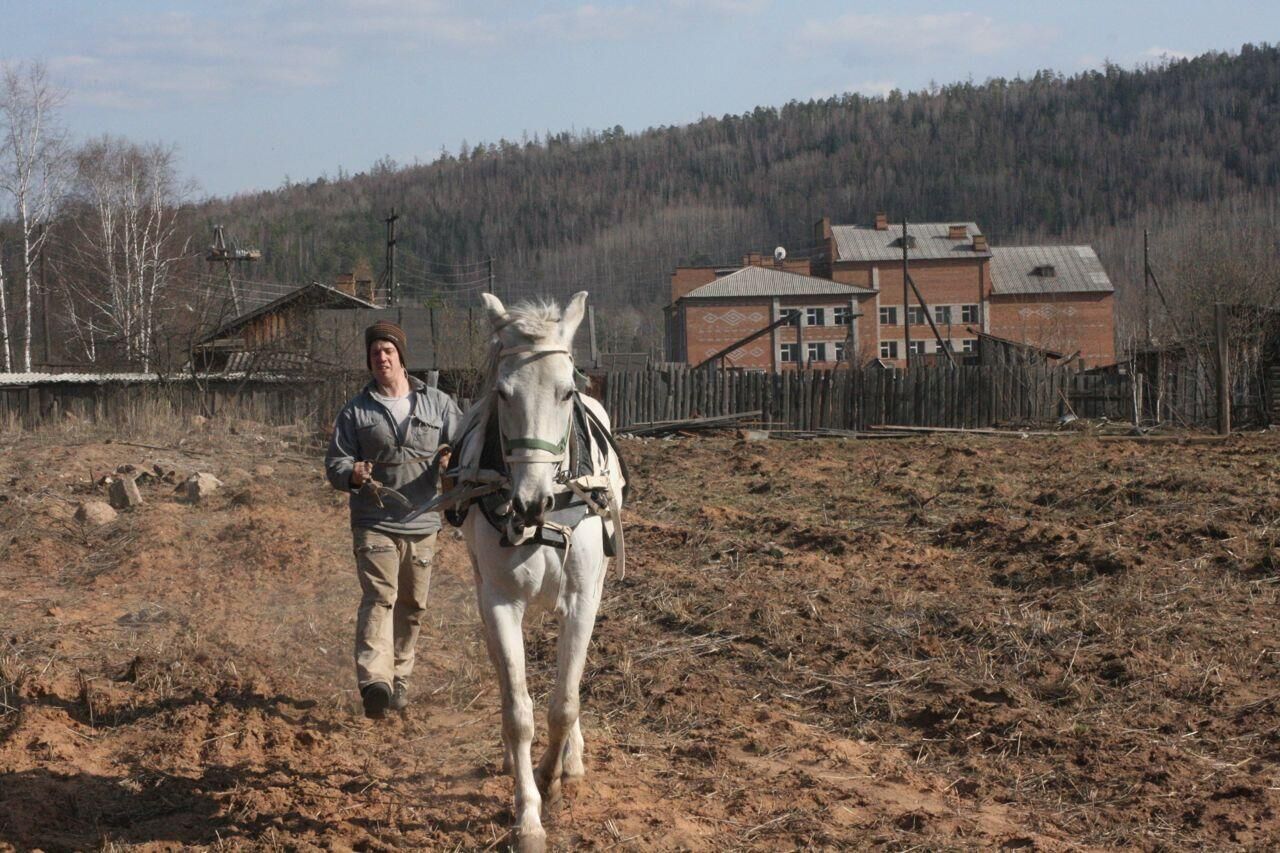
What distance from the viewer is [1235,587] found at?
775 cm

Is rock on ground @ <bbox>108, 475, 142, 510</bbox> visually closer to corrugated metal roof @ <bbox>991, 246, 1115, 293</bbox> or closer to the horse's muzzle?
the horse's muzzle

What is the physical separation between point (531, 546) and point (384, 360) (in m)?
1.70

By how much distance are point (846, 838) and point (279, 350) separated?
2278 centimetres

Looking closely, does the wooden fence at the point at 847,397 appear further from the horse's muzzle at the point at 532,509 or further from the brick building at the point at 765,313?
the brick building at the point at 765,313

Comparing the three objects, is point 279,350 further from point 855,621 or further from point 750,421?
point 855,621

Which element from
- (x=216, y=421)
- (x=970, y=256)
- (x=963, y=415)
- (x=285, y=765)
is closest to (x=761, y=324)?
(x=970, y=256)

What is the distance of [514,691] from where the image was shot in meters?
4.44

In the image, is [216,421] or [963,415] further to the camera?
[963,415]

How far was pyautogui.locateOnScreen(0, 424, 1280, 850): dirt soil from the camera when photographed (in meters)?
4.54

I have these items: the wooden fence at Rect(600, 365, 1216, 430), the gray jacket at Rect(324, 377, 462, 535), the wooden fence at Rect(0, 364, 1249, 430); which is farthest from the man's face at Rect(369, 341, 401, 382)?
the wooden fence at Rect(600, 365, 1216, 430)

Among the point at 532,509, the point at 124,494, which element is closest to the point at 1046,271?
the point at 124,494

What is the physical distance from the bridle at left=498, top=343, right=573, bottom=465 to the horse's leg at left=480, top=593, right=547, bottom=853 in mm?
580

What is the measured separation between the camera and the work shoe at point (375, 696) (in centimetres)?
536

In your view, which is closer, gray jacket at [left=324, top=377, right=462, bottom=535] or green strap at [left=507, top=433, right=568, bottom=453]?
green strap at [left=507, top=433, right=568, bottom=453]
